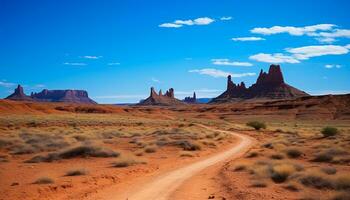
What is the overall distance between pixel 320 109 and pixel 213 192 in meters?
103

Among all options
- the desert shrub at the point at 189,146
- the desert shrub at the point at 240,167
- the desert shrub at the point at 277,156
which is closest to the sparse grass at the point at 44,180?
the desert shrub at the point at 240,167

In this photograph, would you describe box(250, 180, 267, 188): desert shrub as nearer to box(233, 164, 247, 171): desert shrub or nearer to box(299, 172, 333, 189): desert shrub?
box(299, 172, 333, 189): desert shrub

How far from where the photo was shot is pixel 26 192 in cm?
1295

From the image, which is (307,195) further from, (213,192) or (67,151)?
(67,151)

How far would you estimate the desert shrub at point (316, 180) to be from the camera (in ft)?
42.9

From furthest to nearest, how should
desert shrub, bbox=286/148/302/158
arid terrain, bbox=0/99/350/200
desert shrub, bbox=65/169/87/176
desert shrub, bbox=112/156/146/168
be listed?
desert shrub, bbox=286/148/302/158
desert shrub, bbox=112/156/146/168
desert shrub, bbox=65/169/87/176
arid terrain, bbox=0/99/350/200

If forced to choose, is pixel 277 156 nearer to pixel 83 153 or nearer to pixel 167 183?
pixel 167 183

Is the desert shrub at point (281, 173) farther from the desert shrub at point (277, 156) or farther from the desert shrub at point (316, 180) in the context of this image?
the desert shrub at point (277, 156)

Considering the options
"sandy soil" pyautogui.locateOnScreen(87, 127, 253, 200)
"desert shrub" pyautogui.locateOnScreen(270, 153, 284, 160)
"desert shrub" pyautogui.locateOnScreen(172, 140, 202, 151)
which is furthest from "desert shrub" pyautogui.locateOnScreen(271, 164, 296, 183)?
"desert shrub" pyautogui.locateOnScreen(172, 140, 202, 151)


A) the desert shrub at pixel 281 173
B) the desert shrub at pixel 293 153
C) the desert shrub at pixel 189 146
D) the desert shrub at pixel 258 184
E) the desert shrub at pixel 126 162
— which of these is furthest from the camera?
the desert shrub at pixel 189 146

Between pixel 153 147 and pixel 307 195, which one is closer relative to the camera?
pixel 307 195

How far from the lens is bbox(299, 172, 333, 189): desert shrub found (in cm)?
1306

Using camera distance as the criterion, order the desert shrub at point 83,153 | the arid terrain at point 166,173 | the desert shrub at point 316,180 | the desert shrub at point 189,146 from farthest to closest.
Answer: the desert shrub at point 189,146 → the desert shrub at point 83,153 → the desert shrub at point 316,180 → the arid terrain at point 166,173

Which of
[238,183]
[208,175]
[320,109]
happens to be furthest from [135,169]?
[320,109]
